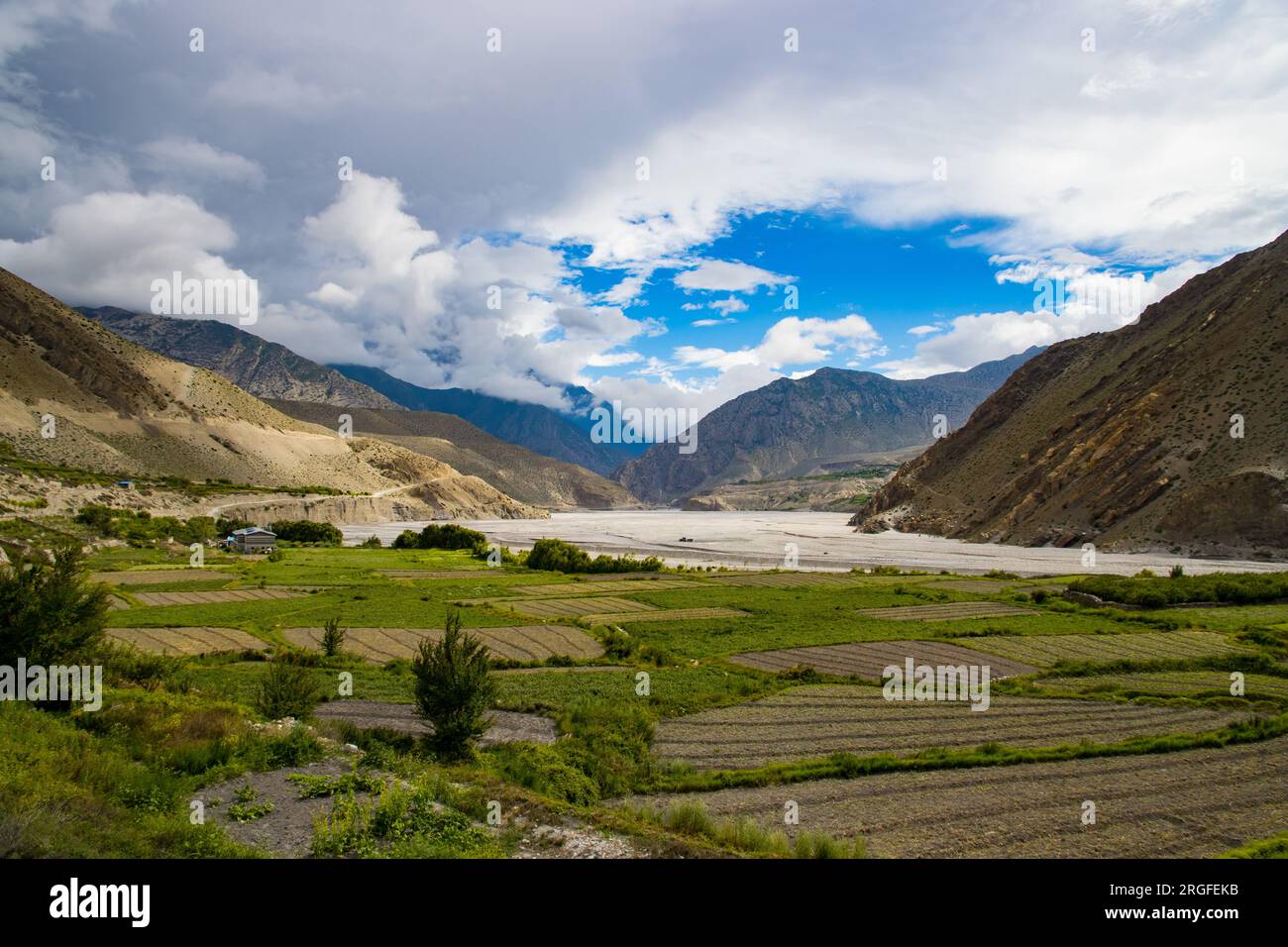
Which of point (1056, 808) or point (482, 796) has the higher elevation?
point (482, 796)

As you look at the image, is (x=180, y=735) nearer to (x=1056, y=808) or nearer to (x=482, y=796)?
(x=482, y=796)

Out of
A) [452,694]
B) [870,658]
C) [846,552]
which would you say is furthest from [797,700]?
[846,552]

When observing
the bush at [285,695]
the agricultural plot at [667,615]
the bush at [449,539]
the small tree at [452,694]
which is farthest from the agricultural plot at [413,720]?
the bush at [449,539]

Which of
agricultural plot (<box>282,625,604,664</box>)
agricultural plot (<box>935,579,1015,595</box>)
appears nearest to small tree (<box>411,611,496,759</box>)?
agricultural plot (<box>282,625,604,664</box>)

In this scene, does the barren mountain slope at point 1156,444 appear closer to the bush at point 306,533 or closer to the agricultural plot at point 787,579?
the agricultural plot at point 787,579
